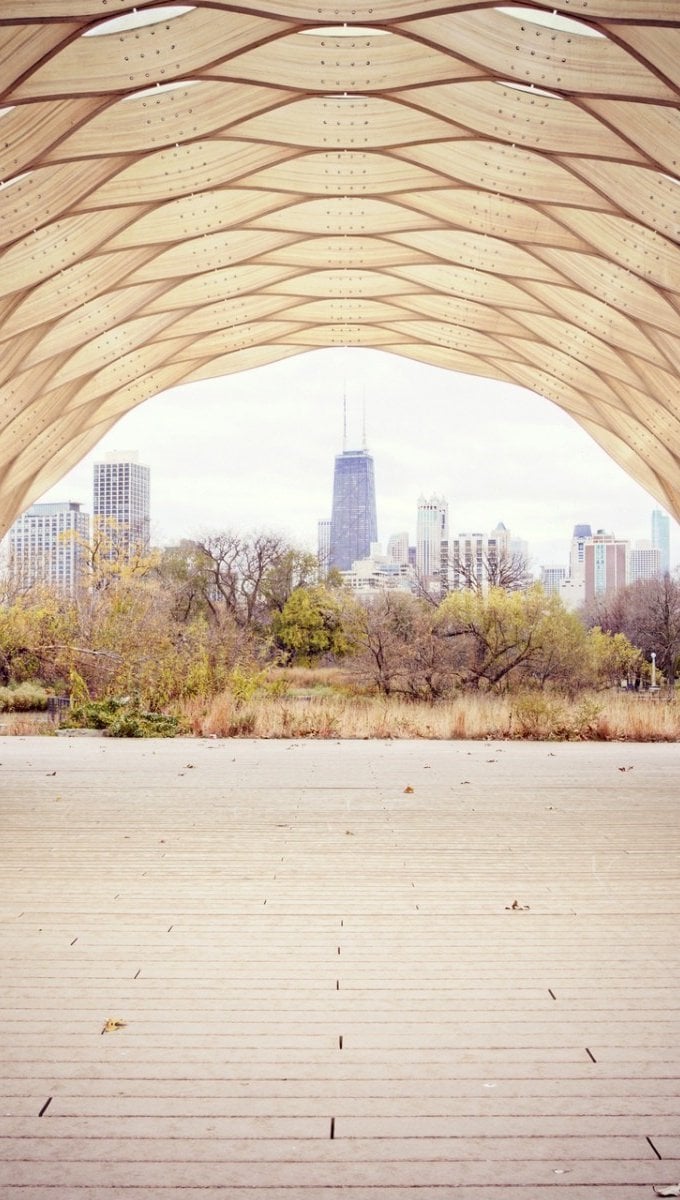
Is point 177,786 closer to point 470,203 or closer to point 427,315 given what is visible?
point 470,203

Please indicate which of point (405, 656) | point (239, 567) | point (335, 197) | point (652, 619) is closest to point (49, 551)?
point (239, 567)

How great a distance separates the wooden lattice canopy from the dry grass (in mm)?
6950

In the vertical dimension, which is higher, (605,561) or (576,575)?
(605,561)

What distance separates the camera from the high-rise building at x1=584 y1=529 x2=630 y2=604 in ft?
513

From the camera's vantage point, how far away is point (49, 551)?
181 ft

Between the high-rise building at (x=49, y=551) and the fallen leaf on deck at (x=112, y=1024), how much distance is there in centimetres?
2819

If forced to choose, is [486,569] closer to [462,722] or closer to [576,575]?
[462,722]

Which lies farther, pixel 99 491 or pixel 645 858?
pixel 99 491

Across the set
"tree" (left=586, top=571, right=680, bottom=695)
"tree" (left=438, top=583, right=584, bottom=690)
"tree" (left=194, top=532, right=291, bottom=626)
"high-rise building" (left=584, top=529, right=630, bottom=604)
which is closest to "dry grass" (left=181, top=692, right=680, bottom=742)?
"tree" (left=438, top=583, right=584, bottom=690)

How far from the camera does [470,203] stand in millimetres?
18703

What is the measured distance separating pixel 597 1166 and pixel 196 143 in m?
16.0

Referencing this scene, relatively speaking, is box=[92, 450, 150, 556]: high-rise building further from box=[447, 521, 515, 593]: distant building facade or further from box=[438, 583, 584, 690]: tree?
box=[438, 583, 584, 690]: tree

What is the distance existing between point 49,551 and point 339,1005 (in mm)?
51819

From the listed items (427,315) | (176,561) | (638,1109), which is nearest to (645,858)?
(638,1109)
